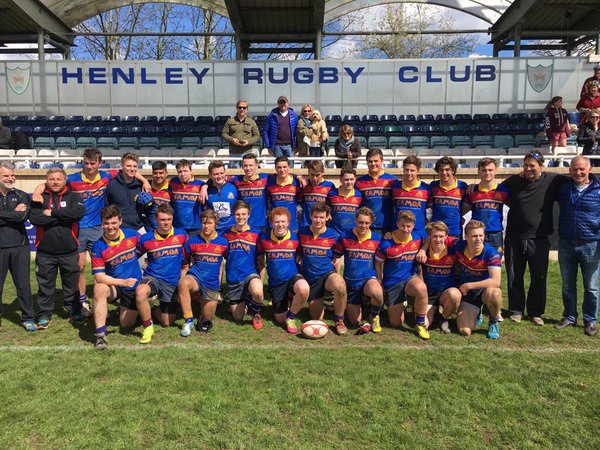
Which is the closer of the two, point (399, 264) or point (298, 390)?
point (298, 390)

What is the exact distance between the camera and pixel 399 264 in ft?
17.4

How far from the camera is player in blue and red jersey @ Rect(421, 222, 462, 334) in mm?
5172

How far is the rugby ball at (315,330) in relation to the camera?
500 cm

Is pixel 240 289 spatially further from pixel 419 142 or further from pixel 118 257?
pixel 419 142

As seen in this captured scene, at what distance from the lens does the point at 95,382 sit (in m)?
3.93

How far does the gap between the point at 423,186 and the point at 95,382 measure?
4378 mm

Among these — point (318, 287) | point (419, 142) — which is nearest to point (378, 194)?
point (318, 287)

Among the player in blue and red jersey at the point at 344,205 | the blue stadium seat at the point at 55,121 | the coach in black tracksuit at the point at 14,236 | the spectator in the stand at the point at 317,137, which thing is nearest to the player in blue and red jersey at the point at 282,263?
the player in blue and red jersey at the point at 344,205

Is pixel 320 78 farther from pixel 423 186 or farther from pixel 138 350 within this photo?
pixel 138 350

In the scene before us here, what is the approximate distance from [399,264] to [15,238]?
4.47m

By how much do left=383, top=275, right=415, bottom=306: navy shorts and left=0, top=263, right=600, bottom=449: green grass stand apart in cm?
35

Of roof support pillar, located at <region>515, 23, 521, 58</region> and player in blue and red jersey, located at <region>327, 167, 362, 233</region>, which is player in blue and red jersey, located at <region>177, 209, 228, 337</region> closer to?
player in blue and red jersey, located at <region>327, 167, 362, 233</region>

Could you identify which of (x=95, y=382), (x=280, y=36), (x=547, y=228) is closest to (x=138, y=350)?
(x=95, y=382)

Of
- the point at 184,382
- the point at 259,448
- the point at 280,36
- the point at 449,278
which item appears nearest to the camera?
the point at 259,448
